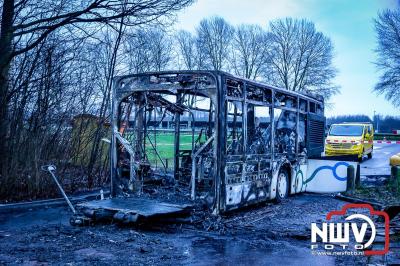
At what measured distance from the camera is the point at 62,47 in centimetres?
1341

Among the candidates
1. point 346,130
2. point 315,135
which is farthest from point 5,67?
point 346,130

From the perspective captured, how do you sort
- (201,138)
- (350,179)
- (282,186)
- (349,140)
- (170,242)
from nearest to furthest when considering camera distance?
(170,242), (201,138), (282,186), (350,179), (349,140)

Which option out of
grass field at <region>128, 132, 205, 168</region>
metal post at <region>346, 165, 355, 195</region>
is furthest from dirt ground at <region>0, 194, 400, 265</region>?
metal post at <region>346, 165, 355, 195</region>

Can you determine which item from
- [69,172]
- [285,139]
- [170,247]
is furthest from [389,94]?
[170,247]

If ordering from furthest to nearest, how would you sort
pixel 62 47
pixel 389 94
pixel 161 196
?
1. pixel 389 94
2. pixel 62 47
3. pixel 161 196

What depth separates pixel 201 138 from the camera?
36.0ft

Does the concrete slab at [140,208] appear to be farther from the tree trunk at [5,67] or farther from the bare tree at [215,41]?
the bare tree at [215,41]

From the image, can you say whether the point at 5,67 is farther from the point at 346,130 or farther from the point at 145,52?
the point at 346,130

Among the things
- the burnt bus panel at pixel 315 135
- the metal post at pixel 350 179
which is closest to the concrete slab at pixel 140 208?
the burnt bus panel at pixel 315 135

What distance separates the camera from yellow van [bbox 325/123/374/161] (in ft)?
83.9

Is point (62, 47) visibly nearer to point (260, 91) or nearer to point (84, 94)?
point (84, 94)

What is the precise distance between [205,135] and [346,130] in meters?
18.0

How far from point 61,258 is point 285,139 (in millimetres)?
7476

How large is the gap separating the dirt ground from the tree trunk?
2.53 m
